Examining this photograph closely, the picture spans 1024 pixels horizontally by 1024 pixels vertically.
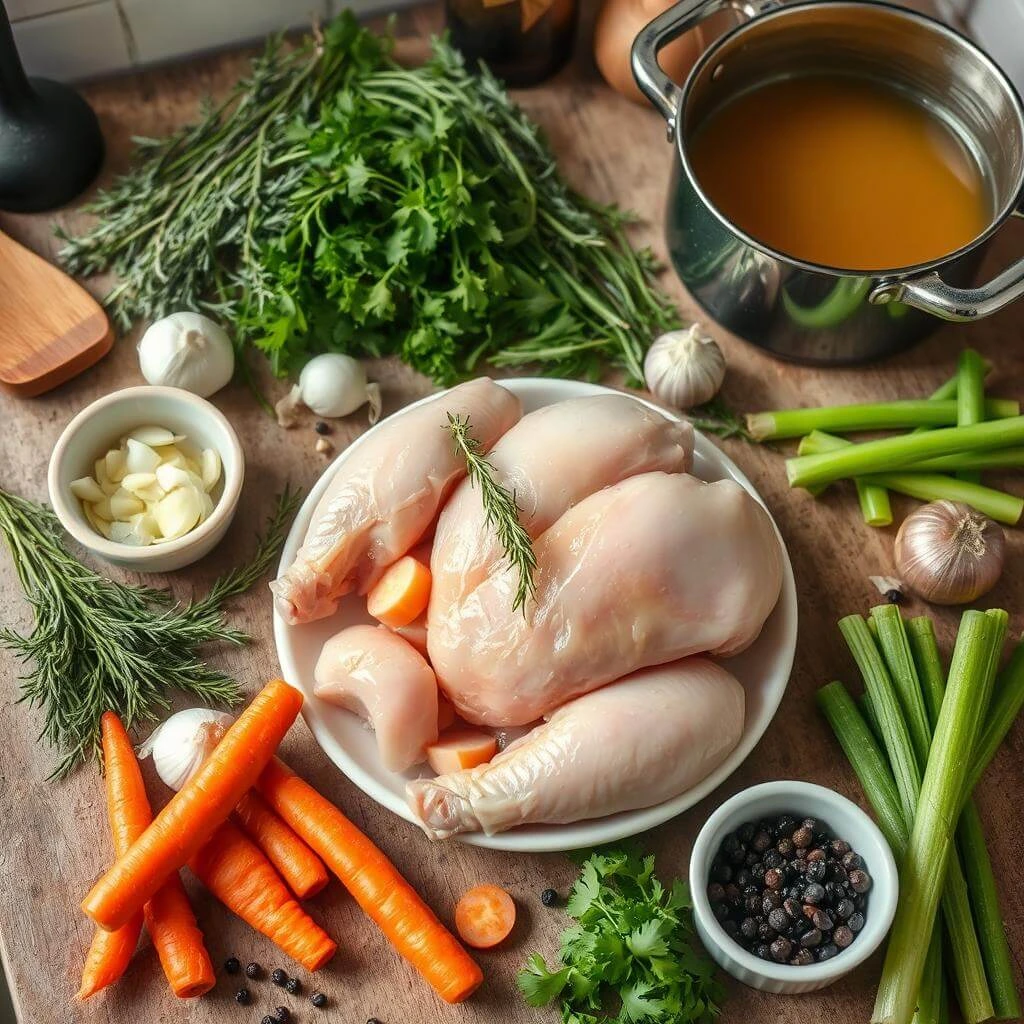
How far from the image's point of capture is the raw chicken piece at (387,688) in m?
1.76

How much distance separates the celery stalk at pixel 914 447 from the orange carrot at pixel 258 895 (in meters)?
1.14

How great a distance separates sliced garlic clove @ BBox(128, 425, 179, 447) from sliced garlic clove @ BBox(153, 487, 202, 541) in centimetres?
11

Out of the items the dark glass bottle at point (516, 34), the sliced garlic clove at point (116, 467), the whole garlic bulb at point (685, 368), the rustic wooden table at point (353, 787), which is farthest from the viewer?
the dark glass bottle at point (516, 34)

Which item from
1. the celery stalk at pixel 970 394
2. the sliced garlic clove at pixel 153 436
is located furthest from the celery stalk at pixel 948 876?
the sliced garlic clove at pixel 153 436

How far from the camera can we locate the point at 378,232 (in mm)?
2197

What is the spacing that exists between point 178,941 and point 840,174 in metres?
1.72

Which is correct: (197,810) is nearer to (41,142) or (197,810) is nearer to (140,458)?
(140,458)

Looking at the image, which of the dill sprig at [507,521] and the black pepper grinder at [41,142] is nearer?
the dill sprig at [507,521]

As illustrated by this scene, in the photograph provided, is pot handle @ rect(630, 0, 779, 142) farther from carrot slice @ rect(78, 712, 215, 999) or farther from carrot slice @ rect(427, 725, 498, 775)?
carrot slice @ rect(78, 712, 215, 999)

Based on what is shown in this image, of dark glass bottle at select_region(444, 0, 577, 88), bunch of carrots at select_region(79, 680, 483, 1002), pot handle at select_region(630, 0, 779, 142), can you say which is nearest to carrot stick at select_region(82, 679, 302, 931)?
bunch of carrots at select_region(79, 680, 483, 1002)

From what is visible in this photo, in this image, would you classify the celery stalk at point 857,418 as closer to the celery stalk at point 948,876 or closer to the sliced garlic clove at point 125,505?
the celery stalk at point 948,876

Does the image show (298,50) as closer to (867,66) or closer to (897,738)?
(867,66)

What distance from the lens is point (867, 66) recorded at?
7.31ft

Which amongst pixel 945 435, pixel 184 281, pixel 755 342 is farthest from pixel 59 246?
pixel 945 435
